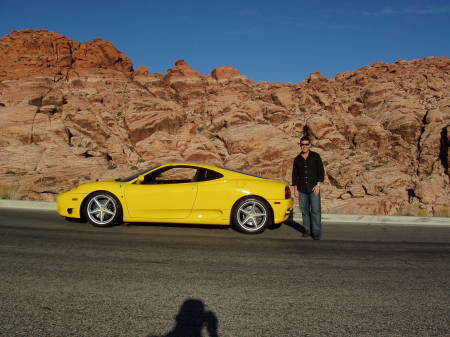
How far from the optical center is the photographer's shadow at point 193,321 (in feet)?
9.38

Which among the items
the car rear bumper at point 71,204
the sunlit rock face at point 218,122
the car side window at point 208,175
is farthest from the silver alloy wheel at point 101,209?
the sunlit rock face at point 218,122

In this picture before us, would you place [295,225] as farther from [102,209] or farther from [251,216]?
[102,209]

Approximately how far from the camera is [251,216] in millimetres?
7082

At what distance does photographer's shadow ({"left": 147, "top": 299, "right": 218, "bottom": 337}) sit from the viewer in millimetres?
2859

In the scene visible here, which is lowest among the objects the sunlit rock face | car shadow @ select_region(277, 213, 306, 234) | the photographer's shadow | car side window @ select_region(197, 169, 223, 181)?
the photographer's shadow

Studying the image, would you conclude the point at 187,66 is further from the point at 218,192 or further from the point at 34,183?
the point at 218,192

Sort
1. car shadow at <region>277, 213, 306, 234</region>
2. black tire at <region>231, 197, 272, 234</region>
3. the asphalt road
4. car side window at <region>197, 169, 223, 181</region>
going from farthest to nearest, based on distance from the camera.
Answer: car shadow at <region>277, 213, 306, 234</region> < car side window at <region>197, 169, 223, 181</region> < black tire at <region>231, 197, 272, 234</region> < the asphalt road

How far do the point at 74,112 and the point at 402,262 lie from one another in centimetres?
3901

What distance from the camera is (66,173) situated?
22.1 m

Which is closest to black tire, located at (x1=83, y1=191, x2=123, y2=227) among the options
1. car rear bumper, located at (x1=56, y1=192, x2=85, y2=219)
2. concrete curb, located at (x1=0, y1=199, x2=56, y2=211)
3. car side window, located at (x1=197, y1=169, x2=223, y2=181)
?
car rear bumper, located at (x1=56, y1=192, x2=85, y2=219)

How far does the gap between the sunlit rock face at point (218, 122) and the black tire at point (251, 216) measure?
1512cm

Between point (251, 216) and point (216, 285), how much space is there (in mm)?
3169

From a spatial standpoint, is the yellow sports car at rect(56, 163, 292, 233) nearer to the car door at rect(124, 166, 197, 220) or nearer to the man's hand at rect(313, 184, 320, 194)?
the car door at rect(124, 166, 197, 220)

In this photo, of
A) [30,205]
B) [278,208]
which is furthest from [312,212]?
[30,205]
